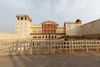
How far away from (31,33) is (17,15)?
43.7 ft

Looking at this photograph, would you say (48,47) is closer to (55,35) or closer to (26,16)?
(55,35)

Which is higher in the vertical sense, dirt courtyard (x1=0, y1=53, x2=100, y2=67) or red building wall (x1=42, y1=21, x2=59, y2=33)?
red building wall (x1=42, y1=21, x2=59, y2=33)

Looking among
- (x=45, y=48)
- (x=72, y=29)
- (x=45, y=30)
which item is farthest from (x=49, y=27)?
(x=45, y=48)

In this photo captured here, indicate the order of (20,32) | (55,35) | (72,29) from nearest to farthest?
(20,32)
(72,29)
(55,35)

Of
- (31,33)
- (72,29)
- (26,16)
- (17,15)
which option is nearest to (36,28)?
(31,33)

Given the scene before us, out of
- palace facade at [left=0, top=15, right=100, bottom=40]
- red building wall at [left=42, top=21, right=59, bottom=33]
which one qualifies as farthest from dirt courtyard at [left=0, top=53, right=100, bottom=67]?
red building wall at [left=42, top=21, right=59, bottom=33]

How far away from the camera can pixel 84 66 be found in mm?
2592

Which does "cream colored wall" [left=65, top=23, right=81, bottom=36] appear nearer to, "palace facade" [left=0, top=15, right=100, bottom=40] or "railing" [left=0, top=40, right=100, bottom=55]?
"palace facade" [left=0, top=15, right=100, bottom=40]

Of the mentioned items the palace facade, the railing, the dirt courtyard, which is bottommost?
the dirt courtyard

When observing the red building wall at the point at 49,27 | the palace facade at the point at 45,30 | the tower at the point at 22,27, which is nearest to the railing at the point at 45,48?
the palace facade at the point at 45,30

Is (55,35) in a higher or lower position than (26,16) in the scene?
Result: lower

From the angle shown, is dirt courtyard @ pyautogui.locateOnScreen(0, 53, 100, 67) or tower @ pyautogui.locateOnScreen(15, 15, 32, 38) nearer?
dirt courtyard @ pyautogui.locateOnScreen(0, 53, 100, 67)

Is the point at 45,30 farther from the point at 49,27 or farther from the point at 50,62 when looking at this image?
the point at 50,62

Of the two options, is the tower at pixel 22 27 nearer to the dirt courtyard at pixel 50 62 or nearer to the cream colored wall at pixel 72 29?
the cream colored wall at pixel 72 29
